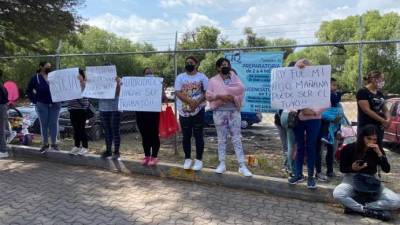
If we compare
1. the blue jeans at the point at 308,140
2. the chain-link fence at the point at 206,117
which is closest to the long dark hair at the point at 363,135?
the blue jeans at the point at 308,140

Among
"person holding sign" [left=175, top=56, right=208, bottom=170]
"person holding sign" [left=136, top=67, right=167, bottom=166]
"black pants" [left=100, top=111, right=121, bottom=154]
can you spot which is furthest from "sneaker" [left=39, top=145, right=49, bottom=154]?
"person holding sign" [left=175, top=56, right=208, bottom=170]

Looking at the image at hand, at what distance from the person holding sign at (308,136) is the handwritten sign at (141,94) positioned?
241cm

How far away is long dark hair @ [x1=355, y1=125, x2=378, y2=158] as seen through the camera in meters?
5.70

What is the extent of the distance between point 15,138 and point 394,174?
8.23 m

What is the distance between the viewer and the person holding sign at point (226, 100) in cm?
676

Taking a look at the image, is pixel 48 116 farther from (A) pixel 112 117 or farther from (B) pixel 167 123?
(B) pixel 167 123

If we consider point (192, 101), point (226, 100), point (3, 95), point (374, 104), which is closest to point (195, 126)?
point (192, 101)

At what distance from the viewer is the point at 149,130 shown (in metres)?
7.60

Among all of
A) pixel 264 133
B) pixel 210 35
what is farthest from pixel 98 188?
pixel 210 35

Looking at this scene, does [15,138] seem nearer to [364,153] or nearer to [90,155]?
[90,155]

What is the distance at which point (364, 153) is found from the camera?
586cm

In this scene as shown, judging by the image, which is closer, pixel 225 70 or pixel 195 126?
pixel 225 70

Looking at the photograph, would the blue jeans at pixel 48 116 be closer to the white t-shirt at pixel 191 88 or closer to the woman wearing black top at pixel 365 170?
the white t-shirt at pixel 191 88

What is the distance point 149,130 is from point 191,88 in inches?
41.6
